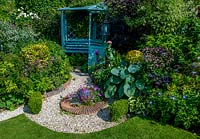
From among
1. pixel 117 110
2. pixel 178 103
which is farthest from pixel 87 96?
pixel 178 103

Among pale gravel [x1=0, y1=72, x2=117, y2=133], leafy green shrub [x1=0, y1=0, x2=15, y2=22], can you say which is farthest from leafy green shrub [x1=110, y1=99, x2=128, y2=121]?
leafy green shrub [x1=0, y1=0, x2=15, y2=22]

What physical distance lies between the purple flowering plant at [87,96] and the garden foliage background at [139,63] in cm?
28

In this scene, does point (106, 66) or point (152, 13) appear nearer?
point (152, 13)

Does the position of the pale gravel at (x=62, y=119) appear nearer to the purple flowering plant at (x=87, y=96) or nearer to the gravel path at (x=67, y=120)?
the gravel path at (x=67, y=120)

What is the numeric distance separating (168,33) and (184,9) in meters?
1.44

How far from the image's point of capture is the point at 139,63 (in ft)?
33.0

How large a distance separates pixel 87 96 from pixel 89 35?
374 cm

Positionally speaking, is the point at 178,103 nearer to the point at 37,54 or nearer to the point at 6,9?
the point at 37,54

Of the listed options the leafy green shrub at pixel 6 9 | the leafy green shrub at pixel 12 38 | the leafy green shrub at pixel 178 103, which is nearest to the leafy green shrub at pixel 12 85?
the leafy green shrub at pixel 12 38

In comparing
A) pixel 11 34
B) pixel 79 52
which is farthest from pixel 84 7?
pixel 11 34

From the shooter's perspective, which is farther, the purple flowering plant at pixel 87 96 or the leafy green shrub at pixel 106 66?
the leafy green shrub at pixel 106 66

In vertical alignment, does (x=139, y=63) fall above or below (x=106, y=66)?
above

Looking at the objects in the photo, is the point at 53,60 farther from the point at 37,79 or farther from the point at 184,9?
the point at 184,9

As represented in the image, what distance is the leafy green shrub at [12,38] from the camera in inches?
474
